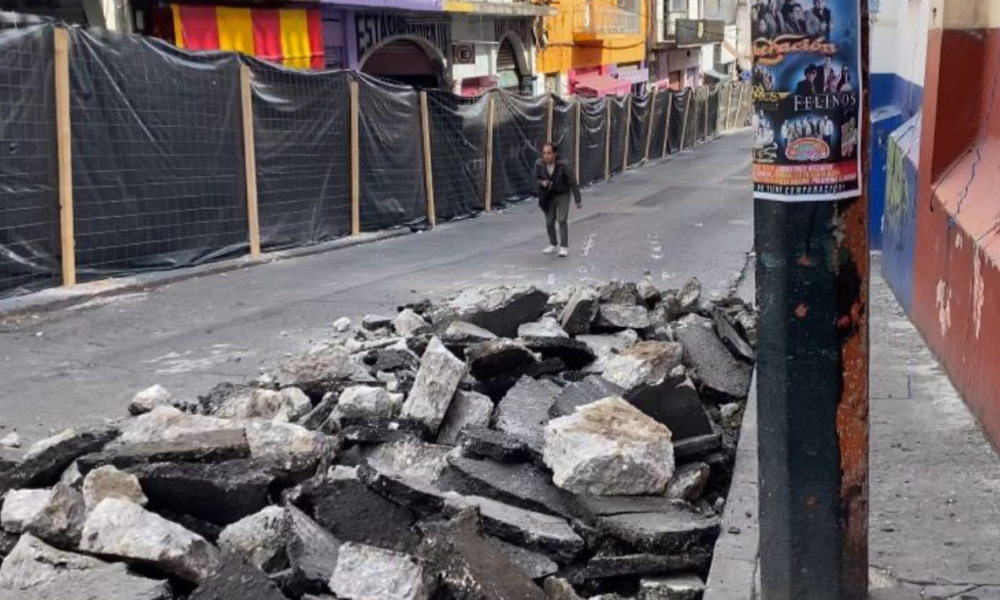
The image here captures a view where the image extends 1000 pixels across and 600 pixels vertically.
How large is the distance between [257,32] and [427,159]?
3459 mm

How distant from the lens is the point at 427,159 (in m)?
17.9

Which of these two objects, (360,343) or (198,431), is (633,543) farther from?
(360,343)

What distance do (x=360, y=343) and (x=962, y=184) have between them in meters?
4.19

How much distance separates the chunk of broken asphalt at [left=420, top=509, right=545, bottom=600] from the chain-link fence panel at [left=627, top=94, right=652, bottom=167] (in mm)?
29444

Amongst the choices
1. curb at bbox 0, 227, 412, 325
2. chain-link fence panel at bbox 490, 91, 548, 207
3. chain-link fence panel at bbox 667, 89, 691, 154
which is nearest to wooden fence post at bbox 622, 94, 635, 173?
chain-link fence panel at bbox 667, 89, 691, 154

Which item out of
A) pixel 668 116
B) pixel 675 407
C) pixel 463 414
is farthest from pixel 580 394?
pixel 668 116

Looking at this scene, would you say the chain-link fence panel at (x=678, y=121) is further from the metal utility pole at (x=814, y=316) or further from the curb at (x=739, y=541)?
the metal utility pole at (x=814, y=316)

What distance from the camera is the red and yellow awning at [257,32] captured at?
15023 mm

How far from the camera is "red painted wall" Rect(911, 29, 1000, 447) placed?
5129 mm

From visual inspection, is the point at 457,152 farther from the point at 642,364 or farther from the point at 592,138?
the point at 642,364

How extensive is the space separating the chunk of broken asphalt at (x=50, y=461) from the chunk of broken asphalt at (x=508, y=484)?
1.73 m

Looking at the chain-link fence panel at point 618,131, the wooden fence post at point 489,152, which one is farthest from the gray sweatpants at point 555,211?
the chain-link fence panel at point 618,131

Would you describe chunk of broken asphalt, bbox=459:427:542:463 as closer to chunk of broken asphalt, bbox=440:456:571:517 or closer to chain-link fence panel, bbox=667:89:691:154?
chunk of broken asphalt, bbox=440:456:571:517

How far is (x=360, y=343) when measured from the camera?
7.66 meters
